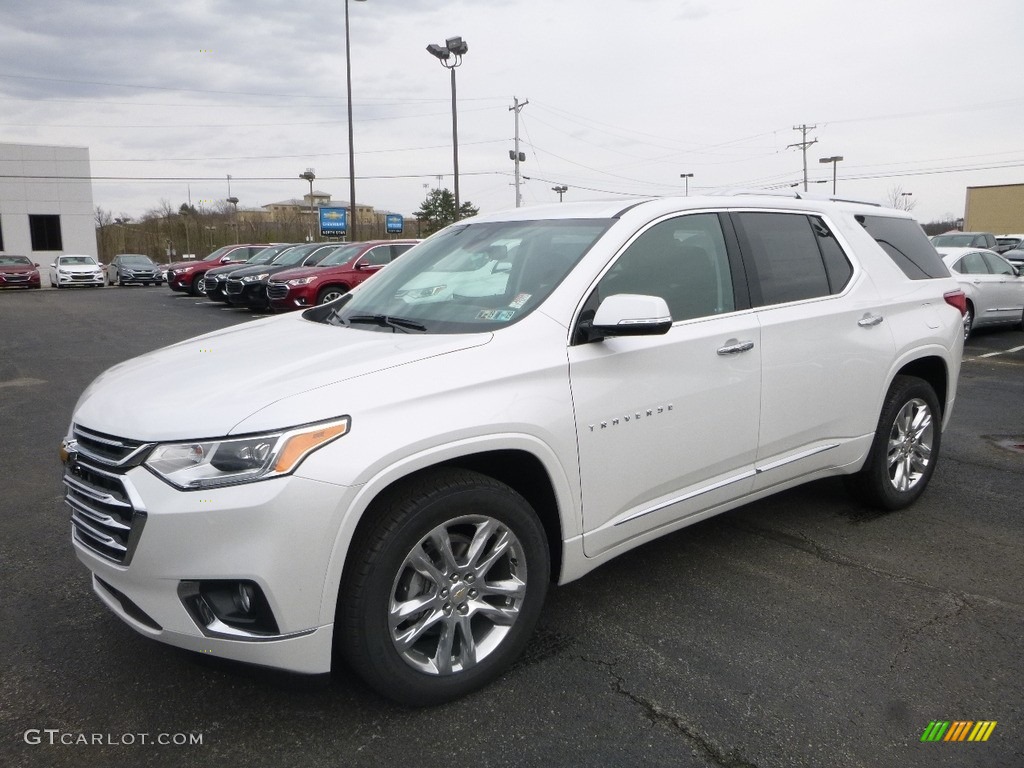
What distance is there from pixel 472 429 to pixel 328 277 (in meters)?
15.1

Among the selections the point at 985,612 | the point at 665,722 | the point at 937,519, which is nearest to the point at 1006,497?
the point at 937,519

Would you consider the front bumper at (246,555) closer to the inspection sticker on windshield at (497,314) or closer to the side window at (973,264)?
the inspection sticker on windshield at (497,314)

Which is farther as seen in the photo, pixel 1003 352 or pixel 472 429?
pixel 1003 352

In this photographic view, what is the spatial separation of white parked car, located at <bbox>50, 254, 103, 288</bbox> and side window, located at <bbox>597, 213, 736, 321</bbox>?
114ft

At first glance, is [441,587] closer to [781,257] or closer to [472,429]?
[472,429]

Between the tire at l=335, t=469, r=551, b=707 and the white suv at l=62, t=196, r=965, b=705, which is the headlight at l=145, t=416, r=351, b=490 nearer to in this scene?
the white suv at l=62, t=196, r=965, b=705

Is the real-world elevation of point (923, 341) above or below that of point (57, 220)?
below

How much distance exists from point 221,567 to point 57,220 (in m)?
50.6

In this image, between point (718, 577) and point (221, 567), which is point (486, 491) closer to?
point (221, 567)

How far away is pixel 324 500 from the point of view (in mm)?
2396

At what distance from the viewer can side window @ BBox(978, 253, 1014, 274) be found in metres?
13.6

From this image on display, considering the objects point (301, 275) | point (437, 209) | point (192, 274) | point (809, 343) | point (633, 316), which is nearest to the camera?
point (633, 316)

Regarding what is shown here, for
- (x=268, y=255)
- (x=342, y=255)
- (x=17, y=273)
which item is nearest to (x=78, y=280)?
(x=17, y=273)

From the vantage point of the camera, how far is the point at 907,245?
4.83 metres
